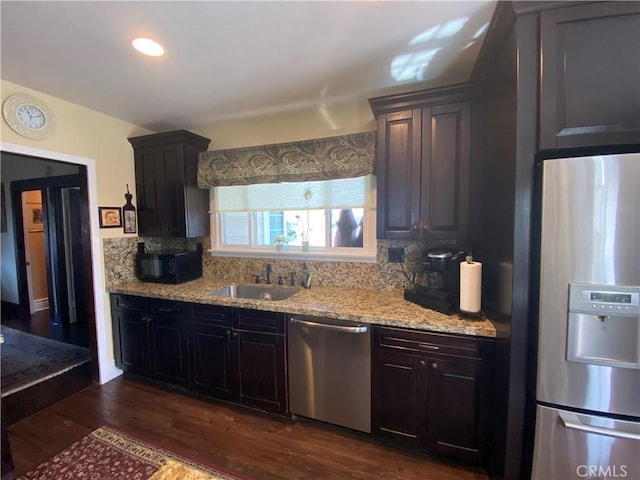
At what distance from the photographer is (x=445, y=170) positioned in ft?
6.47

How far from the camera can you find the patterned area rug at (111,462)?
1719mm

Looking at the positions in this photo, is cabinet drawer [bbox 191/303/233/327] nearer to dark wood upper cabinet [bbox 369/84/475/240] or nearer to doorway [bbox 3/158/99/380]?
dark wood upper cabinet [bbox 369/84/475/240]

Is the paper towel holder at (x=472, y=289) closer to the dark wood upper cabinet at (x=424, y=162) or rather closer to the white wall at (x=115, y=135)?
the dark wood upper cabinet at (x=424, y=162)

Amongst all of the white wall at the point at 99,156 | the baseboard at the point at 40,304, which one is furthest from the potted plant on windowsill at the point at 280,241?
the baseboard at the point at 40,304

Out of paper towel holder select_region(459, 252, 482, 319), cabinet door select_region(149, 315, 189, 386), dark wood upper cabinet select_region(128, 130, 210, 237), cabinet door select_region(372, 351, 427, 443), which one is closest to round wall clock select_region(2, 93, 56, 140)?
dark wood upper cabinet select_region(128, 130, 210, 237)

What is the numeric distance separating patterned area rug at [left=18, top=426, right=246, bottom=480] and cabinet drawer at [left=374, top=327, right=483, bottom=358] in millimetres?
1210

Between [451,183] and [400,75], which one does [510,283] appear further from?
[400,75]

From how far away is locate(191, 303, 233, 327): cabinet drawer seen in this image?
89.1 inches

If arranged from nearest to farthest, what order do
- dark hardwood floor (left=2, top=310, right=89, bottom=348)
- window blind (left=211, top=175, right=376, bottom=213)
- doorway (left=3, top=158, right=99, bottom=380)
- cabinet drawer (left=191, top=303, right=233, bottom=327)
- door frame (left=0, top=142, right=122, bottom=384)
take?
1. cabinet drawer (left=191, top=303, right=233, bottom=327)
2. window blind (left=211, top=175, right=376, bottom=213)
3. door frame (left=0, top=142, right=122, bottom=384)
4. dark hardwood floor (left=2, top=310, right=89, bottom=348)
5. doorway (left=3, top=158, right=99, bottom=380)

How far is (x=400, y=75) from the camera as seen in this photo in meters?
2.09

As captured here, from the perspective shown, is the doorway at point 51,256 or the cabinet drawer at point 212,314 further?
the doorway at point 51,256

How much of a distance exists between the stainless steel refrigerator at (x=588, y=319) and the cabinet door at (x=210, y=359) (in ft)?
6.67

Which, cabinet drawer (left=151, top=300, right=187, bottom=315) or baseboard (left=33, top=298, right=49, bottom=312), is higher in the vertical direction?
cabinet drawer (left=151, top=300, right=187, bottom=315)

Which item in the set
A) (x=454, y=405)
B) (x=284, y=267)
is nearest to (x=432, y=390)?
(x=454, y=405)
